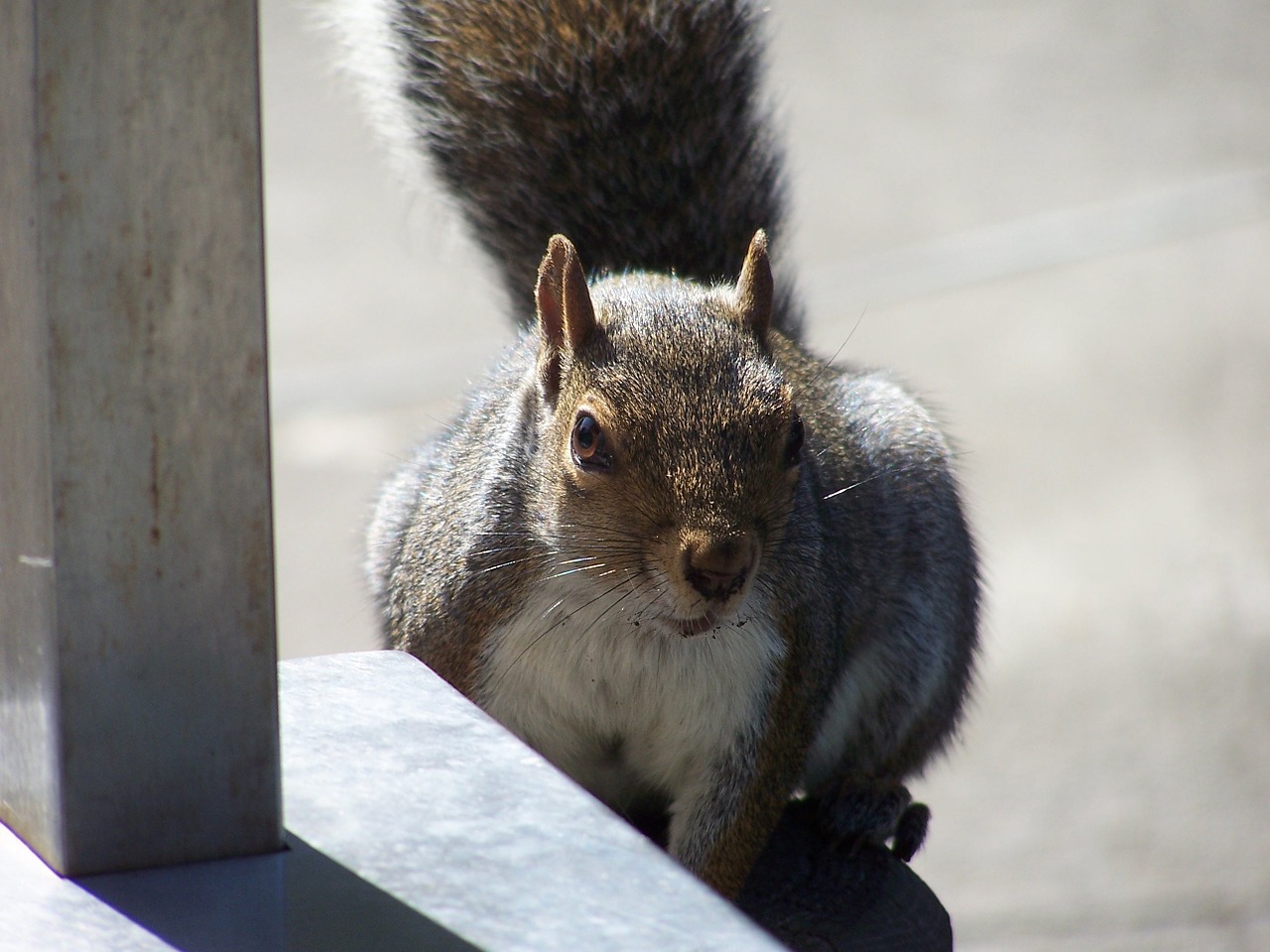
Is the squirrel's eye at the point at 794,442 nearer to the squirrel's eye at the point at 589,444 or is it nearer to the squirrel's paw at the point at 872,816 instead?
the squirrel's eye at the point at 589,444

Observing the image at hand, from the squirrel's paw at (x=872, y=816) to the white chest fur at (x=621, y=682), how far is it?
0.22 m

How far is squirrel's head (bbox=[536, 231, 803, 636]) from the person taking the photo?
1634 millimetres

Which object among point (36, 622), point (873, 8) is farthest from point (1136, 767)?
point (873, 8)

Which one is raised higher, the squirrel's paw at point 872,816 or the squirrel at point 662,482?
the squirrel at point 662,482

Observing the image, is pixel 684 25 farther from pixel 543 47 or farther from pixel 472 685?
pixel 472 685

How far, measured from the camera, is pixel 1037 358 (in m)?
5.59

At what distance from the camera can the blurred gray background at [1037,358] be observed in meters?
3.80

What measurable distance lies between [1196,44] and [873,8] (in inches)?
63.4

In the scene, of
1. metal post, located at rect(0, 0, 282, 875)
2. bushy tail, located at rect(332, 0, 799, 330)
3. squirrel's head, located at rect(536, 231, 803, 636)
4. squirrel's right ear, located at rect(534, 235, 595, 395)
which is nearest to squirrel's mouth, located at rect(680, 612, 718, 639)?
squirrel's head, located at rect(536, 231, 803, 636)

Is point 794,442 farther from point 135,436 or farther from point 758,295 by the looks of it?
point 135,436

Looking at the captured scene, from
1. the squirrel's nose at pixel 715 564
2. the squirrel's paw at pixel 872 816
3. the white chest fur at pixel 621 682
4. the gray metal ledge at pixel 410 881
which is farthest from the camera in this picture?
the squirrel's paw at pixel 872 816

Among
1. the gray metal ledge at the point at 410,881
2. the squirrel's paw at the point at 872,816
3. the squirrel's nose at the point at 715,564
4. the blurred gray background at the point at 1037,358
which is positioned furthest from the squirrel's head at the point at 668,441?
the blurred gray background at the point at 1037,358

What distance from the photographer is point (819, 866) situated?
6.34 ft

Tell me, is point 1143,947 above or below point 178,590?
below
